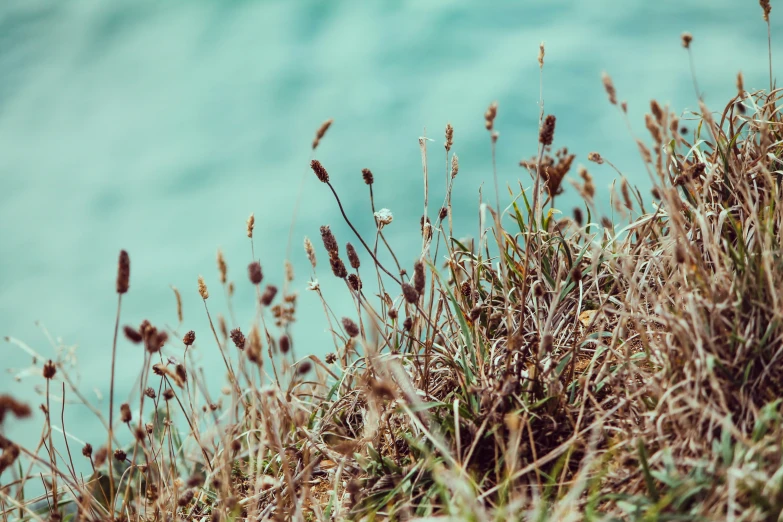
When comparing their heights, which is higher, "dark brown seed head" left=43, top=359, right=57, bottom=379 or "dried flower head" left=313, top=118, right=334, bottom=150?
"dried flower head" left=313, top=118, right=334, bottom=150

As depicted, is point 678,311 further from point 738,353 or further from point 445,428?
point 445,428

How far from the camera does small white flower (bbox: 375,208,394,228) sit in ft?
7.71

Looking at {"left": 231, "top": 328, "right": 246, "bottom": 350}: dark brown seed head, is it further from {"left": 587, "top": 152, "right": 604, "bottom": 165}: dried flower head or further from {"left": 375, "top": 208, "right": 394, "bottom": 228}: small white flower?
{"left": 587, "top": 152, "right": 604, "bottom": 165}: dried flower head

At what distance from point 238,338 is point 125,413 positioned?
0.39m

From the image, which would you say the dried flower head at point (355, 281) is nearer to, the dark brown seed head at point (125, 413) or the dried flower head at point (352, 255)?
the dried flower head at point (352, 255)

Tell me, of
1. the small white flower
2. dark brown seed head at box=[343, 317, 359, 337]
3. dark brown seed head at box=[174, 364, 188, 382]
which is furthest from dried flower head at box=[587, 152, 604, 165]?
dark brown seed head at box=[174, 364, 188, 382]

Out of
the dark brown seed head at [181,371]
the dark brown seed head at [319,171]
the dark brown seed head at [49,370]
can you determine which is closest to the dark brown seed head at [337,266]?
the dark brown seed head at [319,171]

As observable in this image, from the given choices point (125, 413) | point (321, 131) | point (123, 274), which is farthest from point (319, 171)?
point (125, 413)

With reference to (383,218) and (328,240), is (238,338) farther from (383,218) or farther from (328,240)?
(383,218)

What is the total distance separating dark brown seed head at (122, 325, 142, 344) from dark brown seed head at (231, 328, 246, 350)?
0.34 meters

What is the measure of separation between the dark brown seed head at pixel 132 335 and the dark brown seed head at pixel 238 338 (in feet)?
1.11

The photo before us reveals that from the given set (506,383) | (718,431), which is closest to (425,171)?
(506,383)

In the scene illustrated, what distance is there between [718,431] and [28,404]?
1610mm

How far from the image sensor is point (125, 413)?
1.83m
